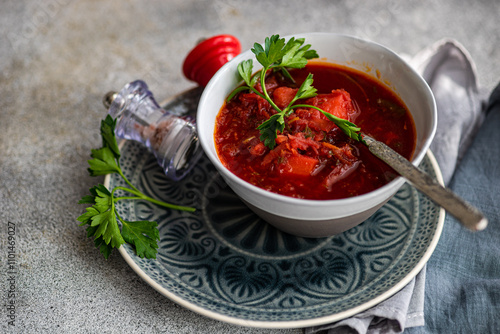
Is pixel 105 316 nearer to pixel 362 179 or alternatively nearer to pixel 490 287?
Answer: pixel 362 179

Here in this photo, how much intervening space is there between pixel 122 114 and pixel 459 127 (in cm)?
187

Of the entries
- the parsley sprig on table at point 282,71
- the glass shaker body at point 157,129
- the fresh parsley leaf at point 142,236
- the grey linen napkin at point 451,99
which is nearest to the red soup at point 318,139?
the parsley sprig on table at point 282,71

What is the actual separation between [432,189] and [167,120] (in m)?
1.42

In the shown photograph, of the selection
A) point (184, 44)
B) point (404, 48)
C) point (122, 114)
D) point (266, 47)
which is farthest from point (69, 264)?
point (404, 48)

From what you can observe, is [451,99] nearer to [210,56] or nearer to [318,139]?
[318,139]

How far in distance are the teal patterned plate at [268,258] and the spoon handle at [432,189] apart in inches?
17.1

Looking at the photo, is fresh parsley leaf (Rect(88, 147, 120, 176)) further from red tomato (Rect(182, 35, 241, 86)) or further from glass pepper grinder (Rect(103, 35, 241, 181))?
red tomato (Rect(182, 35, 241, 86))

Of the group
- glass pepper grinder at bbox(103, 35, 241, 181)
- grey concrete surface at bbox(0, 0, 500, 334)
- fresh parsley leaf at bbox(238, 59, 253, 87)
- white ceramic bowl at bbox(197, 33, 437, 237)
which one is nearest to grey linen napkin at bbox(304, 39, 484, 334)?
grey concrete surface at bbox(0, 0, 500, 334)

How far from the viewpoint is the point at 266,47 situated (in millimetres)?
2219

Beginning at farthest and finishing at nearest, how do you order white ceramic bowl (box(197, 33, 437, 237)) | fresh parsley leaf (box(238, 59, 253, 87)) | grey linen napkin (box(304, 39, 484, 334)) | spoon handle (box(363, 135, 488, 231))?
grey linen napkin (box(304, 39, 484, 334)), fresh parsley leaf (box(238, 59, 253, 87)), white ceramic bowl (box(197, 33, 437, 237)), spoon handle (box(363, 135, 488, 231))

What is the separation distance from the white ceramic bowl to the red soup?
2.3 inches

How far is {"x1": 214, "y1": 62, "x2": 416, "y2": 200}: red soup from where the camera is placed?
1.96 m

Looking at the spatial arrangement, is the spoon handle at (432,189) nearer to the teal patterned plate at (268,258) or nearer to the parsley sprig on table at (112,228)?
the teal patterned plate at (268,258)

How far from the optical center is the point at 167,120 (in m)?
2.56
